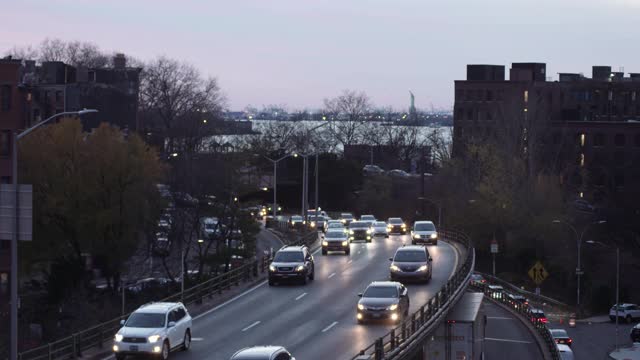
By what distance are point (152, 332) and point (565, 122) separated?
107 m

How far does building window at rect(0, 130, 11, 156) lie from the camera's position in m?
65.3

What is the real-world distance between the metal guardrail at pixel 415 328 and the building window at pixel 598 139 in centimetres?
8733

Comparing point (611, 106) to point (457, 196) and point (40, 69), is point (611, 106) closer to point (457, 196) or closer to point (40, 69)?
point (457, 196)

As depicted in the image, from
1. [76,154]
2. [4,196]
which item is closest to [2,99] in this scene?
[76,154]

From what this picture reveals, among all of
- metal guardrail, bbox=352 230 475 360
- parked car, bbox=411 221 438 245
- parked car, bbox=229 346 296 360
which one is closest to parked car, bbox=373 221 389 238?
parked car, bbox=411 221 438 245

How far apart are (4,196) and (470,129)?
115371mm

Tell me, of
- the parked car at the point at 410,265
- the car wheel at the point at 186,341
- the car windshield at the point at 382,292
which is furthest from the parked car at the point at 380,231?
the car wheel at the point at 186,341

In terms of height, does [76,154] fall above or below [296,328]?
above

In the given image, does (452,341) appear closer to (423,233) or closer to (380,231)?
(423,233)

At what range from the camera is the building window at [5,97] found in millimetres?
65562

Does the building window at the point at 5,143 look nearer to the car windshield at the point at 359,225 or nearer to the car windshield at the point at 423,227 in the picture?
the car windshield at the point at 359,225

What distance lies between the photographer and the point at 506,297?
6806 centimetres

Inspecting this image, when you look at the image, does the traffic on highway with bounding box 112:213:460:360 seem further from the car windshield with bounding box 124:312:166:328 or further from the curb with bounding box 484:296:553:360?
the curb with bounding box 484:296:553:360

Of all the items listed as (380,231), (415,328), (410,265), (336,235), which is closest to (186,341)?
(415,328)
